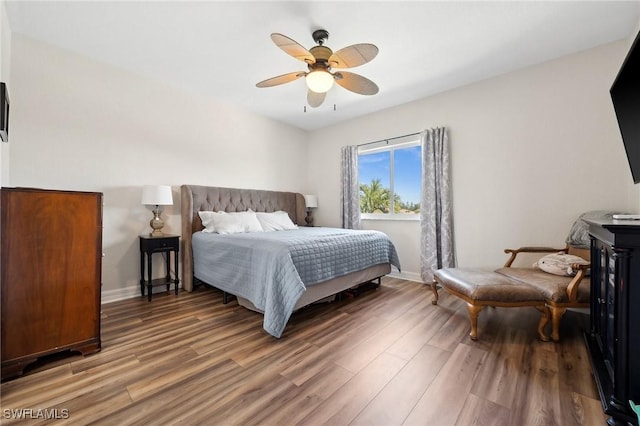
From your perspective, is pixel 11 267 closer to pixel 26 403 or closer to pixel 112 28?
pixel 26 403

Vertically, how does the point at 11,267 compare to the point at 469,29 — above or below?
below

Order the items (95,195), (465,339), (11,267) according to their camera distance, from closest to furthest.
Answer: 1. (11,267)
2. (95,195)
3. (465,339)

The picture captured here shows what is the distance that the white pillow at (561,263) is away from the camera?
2.29 meters

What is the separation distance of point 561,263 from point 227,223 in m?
3.60

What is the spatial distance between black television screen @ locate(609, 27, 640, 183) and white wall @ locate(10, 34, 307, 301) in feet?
13.6

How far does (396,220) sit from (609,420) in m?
3.03

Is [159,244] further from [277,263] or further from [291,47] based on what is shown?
[291,47]

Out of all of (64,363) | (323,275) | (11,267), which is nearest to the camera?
(11,267)

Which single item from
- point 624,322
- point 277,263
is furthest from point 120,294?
point 624,322

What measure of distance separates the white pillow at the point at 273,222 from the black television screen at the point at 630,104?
3.50 meters

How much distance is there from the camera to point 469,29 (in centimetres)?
232

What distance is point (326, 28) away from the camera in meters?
2.32

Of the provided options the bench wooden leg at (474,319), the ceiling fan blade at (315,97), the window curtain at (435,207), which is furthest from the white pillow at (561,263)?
the ceiling fan blade at (315,97)

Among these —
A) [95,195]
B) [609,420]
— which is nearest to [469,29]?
[609,420]
